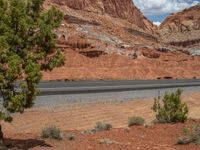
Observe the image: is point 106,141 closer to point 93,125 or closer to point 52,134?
point 52,134

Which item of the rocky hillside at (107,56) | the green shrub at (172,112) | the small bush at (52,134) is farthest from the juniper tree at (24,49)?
the rocky hillside at (107,56)

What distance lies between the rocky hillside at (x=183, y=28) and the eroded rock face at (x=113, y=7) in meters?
10.7

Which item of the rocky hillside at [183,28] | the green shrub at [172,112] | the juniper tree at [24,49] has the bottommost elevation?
the green shrub at [172,112]

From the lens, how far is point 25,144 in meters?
15.2

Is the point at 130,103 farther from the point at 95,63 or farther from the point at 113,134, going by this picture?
the point at 95,63

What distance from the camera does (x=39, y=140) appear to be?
52.6 feet

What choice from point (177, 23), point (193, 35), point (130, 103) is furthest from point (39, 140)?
point (177, 23)

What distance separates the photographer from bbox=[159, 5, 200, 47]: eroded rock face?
A: 144 m

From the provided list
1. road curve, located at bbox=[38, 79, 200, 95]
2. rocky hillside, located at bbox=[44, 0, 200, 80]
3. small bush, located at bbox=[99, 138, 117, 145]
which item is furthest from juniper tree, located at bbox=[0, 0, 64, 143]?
rocky hillside, located at bbox=[44, 0, 200, 80]

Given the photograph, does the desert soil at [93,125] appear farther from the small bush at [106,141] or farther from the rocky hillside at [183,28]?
the rocky hillside at [183,28]

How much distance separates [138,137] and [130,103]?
16.9 m

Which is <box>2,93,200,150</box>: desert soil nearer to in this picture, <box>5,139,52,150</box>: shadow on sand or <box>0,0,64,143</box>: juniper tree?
<box>5,139,52,150</box>: shadow on sand

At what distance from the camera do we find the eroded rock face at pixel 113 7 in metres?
107

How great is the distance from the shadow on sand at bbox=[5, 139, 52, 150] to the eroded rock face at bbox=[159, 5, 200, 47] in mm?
125810
